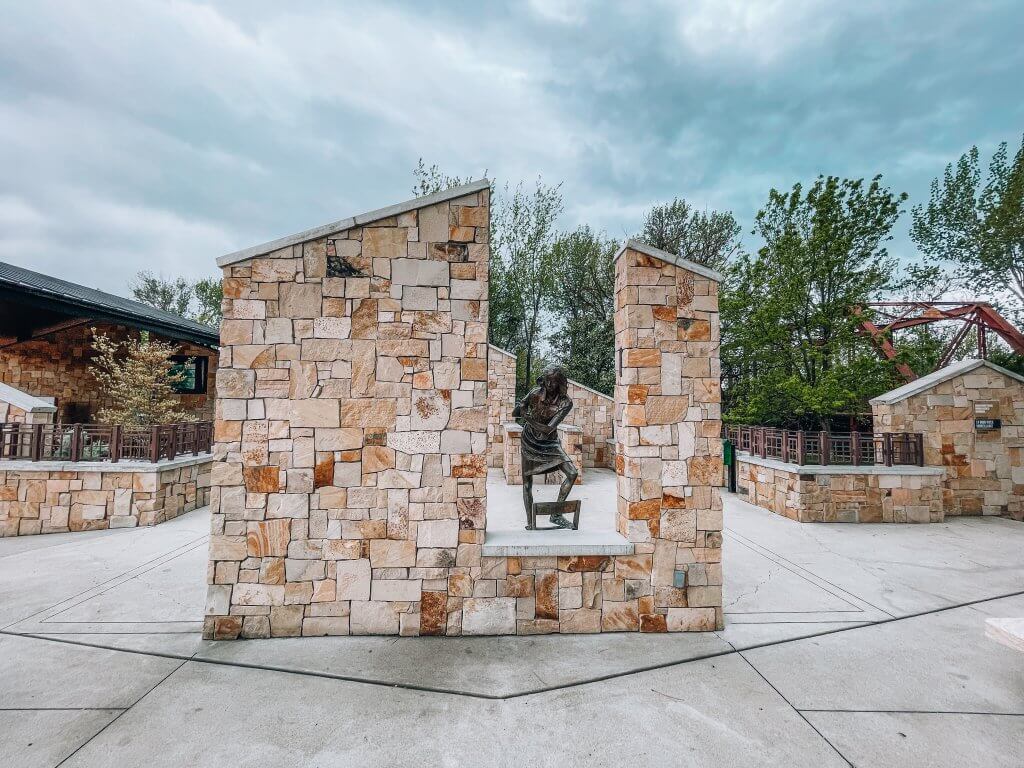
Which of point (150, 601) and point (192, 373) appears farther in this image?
point (192, 373)

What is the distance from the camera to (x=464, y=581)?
3611mm

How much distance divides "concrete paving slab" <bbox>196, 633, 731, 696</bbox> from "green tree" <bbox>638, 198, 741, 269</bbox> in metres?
16.1

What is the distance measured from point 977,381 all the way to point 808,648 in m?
7.64

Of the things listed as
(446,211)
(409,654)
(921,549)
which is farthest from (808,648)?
(446,211)

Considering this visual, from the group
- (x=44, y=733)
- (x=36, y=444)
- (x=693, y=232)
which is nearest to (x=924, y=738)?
(x=44, y=733)

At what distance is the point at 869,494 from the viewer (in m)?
7.15

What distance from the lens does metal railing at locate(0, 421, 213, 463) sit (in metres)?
6.40

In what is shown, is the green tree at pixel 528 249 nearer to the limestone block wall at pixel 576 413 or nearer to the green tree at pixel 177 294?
the limestone block wall at pixel 576 413

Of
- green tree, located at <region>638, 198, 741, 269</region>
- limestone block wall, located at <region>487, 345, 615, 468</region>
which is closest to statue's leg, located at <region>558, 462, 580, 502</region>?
limestone block wall, located at <region>487, 345, 615, 468</region>

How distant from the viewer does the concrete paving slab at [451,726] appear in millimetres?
2279

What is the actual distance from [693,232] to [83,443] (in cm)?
1908

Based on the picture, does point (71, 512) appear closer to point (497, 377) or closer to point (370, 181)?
point (497, 377)

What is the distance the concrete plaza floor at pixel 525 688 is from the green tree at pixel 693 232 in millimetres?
14687

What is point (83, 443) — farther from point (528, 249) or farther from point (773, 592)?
point (528, 249)
